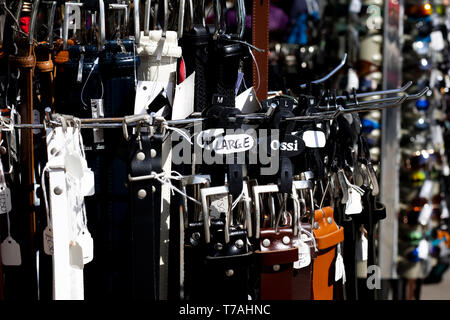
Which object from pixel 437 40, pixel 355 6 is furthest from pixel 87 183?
pixel 437 40

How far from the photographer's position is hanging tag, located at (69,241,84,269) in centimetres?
106

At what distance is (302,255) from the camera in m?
1.17

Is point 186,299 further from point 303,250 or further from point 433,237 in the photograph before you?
point 433,237

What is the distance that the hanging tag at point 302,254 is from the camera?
1.17 metres

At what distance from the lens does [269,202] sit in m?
1.19

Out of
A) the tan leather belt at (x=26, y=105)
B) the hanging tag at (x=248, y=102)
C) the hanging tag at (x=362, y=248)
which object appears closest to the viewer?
the tan leather belt at (x=26, y=105)

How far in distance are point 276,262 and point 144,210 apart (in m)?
0.27

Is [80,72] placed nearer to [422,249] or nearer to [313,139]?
[313,139]

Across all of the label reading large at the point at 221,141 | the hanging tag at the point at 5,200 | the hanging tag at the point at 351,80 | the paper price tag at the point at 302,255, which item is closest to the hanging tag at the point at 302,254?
the paper price tag at the point at 302,255

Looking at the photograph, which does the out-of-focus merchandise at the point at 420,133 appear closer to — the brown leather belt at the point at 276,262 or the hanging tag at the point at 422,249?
the hanging tag at the point at 422,249

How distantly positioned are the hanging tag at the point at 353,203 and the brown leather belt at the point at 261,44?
0.96ft

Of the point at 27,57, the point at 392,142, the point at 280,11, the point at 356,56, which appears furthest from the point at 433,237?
the point at 27,57

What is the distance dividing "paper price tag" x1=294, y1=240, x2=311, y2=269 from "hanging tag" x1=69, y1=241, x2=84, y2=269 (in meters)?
0.42

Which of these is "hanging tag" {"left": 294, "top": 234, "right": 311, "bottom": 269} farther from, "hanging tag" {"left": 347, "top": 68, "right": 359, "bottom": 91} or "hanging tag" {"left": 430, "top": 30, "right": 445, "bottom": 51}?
"hanging tag" {"left": 430, "top": 30, "right": 445, "bottom": 51}
